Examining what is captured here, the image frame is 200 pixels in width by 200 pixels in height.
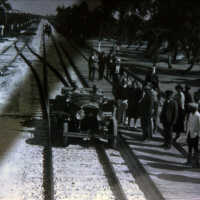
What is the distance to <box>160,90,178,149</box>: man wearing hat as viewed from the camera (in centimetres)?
1190

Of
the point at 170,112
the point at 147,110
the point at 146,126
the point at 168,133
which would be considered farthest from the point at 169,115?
the point at 146,126

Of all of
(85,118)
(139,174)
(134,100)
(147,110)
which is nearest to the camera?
(139,174)

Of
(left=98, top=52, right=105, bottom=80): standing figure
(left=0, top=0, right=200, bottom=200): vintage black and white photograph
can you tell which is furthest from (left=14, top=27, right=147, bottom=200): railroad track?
(left=98, top=52, right=105, bottom=80): standing figure

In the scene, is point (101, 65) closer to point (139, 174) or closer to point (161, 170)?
point (161, 170)

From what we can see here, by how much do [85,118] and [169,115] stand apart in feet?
7.27

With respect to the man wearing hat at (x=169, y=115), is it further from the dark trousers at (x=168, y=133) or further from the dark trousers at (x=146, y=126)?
the dark trousers at (x=146, y=126)

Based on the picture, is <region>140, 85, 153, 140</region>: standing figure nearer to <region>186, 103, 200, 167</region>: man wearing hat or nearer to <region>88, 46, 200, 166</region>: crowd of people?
<region>88, 46, 200, 166</region>: crowd of people

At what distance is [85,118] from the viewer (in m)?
12.9

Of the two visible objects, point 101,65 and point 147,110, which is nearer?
point 147,110

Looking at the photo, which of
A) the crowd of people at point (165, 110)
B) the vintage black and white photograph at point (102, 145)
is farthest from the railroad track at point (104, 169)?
the crowd of people at point (165, 110)

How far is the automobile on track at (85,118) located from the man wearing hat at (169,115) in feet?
4.21

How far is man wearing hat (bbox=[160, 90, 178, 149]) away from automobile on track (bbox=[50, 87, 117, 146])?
128 cm

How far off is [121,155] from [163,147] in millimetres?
1191

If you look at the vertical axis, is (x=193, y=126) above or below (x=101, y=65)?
below
